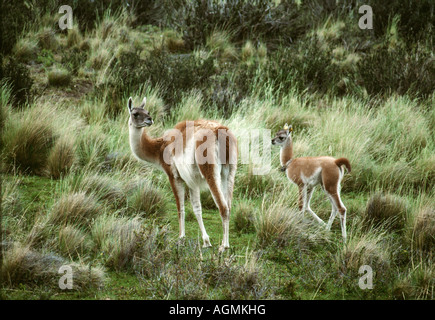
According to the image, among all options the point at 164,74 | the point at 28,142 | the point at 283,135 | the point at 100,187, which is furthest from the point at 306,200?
the point at 164,74

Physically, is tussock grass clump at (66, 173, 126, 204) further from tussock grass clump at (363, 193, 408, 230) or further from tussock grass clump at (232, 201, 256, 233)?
tussock grass clump at (363, 193, 408, 230)

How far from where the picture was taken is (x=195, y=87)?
10.1 meters

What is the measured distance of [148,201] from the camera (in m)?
6.08

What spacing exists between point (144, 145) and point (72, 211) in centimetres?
103

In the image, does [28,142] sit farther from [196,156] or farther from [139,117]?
[196,156]

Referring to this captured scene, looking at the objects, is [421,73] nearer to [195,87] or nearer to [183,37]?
[195,87]

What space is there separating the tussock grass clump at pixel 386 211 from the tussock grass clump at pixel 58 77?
636 cm

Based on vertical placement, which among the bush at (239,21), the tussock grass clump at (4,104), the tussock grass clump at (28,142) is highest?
the bush at (239,21)

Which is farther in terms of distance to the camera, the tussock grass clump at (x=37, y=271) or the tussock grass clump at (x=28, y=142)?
the tussock grass clump at (x=28, y=142)

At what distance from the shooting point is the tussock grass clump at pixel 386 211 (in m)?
5.98

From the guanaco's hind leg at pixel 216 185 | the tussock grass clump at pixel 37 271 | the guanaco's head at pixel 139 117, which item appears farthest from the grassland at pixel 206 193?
the guanaco's head at pixel 139 117
